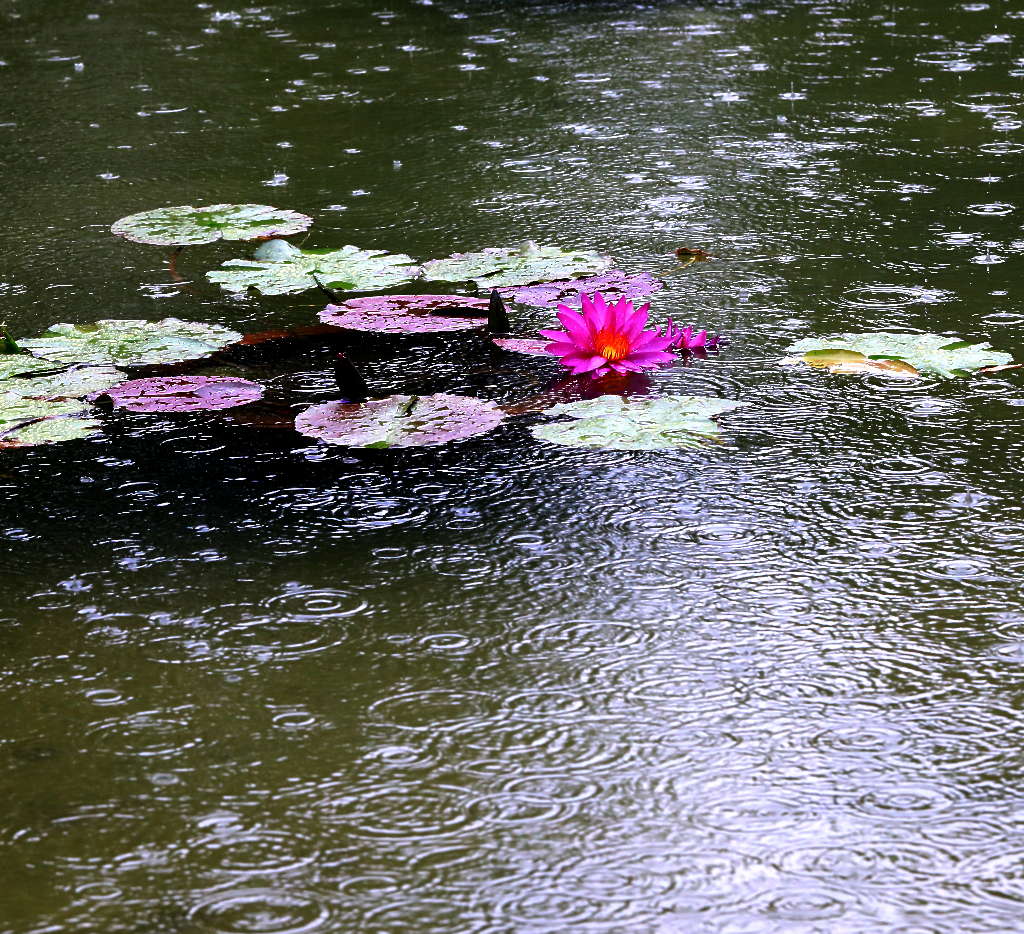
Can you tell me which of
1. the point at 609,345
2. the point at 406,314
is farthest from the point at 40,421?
the point at 609,345

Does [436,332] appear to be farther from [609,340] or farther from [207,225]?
[207,225]

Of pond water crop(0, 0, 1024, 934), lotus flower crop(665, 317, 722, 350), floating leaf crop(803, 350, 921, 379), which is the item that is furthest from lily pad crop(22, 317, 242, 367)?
floating leaf crop(803, 350, 921, 379)

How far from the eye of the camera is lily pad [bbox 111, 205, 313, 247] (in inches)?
116

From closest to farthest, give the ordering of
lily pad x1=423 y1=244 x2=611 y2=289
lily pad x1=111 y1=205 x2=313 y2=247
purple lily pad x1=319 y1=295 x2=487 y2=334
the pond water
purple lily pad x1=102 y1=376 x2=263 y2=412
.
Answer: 1. the pond water
2. purple lily pad x1=102 y1=376 x2=263 y2=412
3. purple lily pad x1=319 y1=295 x2=487 y2=334
4. lily pad x1=423 y1=244 x2=611 y2=289
5. lily pad x1=111 y1=205 x2=313 y2=247

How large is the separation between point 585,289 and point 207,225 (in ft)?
3.17

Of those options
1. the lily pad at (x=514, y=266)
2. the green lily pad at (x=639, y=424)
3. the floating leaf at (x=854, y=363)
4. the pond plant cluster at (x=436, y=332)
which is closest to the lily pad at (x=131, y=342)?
the pond plant cluster at (x=436, y=332)

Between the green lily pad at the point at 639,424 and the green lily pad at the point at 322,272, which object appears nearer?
the green lily pad at the point at 639,424

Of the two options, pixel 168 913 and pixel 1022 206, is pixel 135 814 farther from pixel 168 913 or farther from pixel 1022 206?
pixel 1022 206

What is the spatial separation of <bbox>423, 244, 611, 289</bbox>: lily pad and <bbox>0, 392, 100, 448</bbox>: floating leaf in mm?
782

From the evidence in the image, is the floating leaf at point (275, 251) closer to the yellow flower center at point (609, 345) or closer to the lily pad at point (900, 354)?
the yellow flower center at point (609, 345)

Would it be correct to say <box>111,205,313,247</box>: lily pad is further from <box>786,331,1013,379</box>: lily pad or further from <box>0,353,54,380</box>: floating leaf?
<box>786,331,1013,379</box>: lily pad

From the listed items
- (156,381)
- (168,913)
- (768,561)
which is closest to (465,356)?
(156,381)

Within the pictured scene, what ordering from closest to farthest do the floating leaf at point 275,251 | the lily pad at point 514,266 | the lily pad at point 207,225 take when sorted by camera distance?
the lily pad at point 514,266
the floating leaf at point 275,251
the lily pad at point 207,225

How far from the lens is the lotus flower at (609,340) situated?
225 cm
